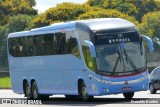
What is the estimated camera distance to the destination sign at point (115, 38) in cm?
2895

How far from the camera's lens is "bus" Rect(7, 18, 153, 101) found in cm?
2875

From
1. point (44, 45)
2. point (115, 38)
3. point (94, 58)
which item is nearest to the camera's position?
point (94, 58)

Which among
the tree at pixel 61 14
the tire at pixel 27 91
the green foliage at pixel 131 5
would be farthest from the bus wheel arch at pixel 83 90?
the green foliage at pixel 131 5

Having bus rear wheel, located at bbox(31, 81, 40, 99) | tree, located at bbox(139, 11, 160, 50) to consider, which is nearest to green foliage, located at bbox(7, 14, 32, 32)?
tree, located at bbox(139, 11, 160, 50)

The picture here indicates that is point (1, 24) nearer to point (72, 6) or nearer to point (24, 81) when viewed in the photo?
point (72, 6)

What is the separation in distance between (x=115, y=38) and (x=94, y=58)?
46.5 inches

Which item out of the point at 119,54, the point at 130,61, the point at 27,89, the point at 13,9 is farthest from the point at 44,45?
the point at 13,9

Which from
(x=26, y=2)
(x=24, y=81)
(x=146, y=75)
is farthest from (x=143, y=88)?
(x=26, y=2)

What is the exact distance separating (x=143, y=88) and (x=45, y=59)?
6092 mm

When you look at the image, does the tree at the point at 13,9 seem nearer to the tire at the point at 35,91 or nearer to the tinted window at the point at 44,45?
the tinted window at the point at 44,45

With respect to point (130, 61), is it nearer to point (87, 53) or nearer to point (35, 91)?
point (87, 53)

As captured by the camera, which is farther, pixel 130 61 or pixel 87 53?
pixel 87 53

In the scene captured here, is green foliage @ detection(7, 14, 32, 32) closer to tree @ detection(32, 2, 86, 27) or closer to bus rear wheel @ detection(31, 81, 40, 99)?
tree @ detection(32, 2, 86, 27)

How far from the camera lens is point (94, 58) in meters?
28.7
